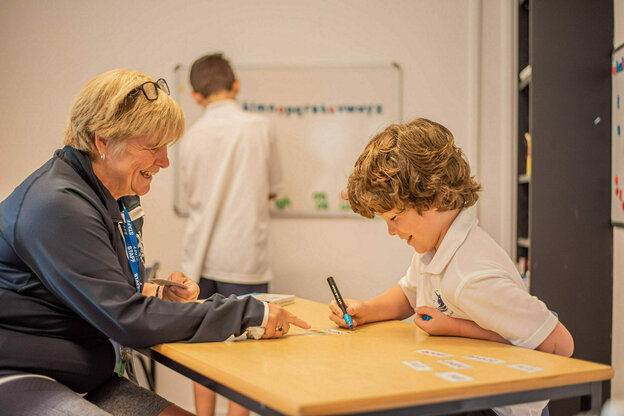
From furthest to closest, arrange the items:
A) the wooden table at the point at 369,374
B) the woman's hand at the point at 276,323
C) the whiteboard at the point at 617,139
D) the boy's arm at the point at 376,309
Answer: the whiteboard at the point at 617,139, the boy's arm at the point at 376,309, the woman's hand at the point at 276,323, the wooden table at the point at 369,374

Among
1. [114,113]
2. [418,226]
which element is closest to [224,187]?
[114,113]

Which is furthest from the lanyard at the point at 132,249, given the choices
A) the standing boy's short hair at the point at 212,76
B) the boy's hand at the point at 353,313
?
the standing boy's short hair at the point at 212,76

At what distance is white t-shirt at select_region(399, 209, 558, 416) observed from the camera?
1.30 meters

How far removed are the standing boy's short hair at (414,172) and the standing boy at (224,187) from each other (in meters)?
1.53

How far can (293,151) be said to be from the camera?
3592mm

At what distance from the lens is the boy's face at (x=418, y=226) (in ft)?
4.89

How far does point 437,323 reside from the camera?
4.68ft

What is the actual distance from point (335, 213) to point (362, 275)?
0.40 m

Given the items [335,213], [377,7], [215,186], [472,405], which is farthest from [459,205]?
[377,7]

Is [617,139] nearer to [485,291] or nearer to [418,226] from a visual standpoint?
[418,226]

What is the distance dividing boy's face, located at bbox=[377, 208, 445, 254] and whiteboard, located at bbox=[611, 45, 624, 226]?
1197 mm

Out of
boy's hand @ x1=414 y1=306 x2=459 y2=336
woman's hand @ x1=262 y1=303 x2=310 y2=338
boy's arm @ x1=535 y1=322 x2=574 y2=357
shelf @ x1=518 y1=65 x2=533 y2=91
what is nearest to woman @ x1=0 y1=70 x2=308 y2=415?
woman's hand @ x1=262 y1=303 x2=310 y2=338

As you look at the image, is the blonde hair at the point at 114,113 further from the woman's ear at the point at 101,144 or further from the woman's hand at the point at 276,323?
the woman's hand at the point at 276,323

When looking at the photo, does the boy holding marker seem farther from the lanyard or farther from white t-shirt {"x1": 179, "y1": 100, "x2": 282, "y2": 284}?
white t-shirt {"x1": 179, "y1": 100, "x2": 282, "y2": 284}
